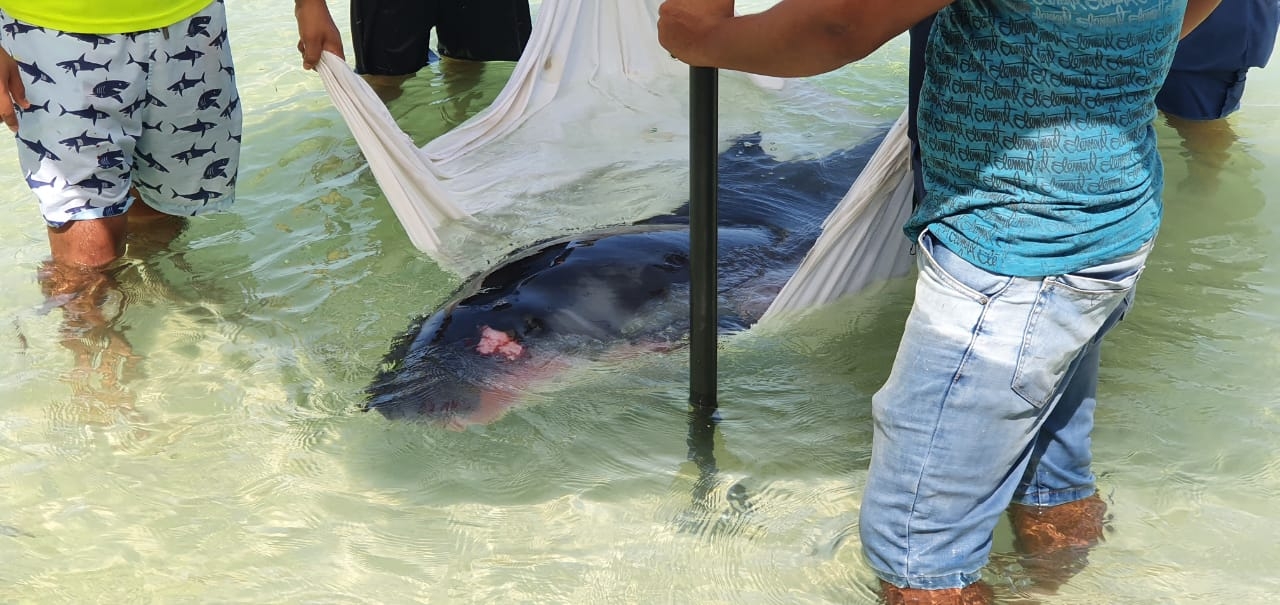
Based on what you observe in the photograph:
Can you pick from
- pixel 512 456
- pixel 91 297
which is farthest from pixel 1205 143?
pixel 91 297

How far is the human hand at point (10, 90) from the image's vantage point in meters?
2.84

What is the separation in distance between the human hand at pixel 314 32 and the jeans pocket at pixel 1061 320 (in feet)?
7.29

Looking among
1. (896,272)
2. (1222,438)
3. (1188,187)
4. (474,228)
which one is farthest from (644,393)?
(1188,187)

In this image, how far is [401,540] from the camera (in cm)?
241

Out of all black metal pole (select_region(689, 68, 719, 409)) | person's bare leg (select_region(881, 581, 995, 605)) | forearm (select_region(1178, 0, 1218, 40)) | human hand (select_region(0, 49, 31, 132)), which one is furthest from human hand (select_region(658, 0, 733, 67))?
human hand (select_region(0, 49, 31, 132))

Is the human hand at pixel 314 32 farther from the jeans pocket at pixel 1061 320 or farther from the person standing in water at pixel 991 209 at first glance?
the jeans pocket at pixel 1061 320

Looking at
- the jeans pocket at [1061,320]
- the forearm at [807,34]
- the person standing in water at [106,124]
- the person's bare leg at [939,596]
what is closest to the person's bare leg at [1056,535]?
the person's bare leg at [939,596]

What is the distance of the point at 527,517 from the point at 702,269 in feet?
2.21

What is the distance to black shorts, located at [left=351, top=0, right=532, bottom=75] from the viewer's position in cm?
489

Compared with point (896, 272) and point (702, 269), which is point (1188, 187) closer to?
point (896, 272)

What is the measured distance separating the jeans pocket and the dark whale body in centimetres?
136

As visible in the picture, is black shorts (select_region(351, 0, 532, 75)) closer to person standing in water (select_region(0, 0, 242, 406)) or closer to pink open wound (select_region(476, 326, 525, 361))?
person standing in water (select_region(0, 0, 242, 406))

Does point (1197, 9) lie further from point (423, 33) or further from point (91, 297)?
point (423, 33)

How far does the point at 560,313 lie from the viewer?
9.86ft
